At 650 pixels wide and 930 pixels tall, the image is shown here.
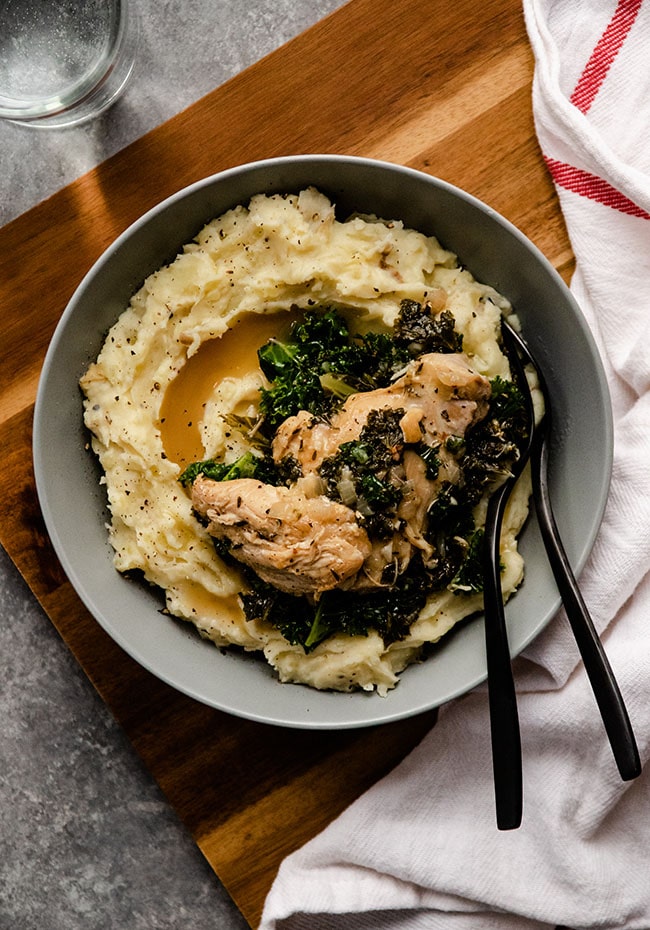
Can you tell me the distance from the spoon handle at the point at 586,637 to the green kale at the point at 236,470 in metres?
1.47

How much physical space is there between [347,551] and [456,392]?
3.29ft

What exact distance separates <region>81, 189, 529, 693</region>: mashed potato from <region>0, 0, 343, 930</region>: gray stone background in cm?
110

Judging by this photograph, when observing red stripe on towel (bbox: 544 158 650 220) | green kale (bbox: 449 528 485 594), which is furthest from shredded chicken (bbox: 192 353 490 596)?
red stripe on towel (bbox: 544 158 650 220)

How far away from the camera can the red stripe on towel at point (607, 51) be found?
494cm

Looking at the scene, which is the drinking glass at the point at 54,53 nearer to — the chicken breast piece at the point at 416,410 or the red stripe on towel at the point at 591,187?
the chicken breast piece at the point at 416,410

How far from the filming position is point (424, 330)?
15.0 ft

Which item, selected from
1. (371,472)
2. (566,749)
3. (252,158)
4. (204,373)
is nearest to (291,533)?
(371,472)

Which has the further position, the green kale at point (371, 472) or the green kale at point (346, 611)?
the green kale at point (346, 611)

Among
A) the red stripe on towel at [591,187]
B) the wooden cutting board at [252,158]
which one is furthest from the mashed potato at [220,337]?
the red stripe on towel at [591,187]

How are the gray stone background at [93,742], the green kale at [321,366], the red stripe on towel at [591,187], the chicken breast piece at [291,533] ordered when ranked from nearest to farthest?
the chicken breast piece at [291,533]
the green kale at [321,366]
the red stripe on towel at [591,187]
the gray stone background at [93,742]

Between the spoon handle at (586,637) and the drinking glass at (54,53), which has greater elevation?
the drinking glass at (54,53)

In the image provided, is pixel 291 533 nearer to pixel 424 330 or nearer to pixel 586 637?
pixel 424 330

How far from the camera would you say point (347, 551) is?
14.0 feet

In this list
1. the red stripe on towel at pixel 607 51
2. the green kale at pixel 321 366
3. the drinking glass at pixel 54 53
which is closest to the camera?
the green kale at pixel 321 366
